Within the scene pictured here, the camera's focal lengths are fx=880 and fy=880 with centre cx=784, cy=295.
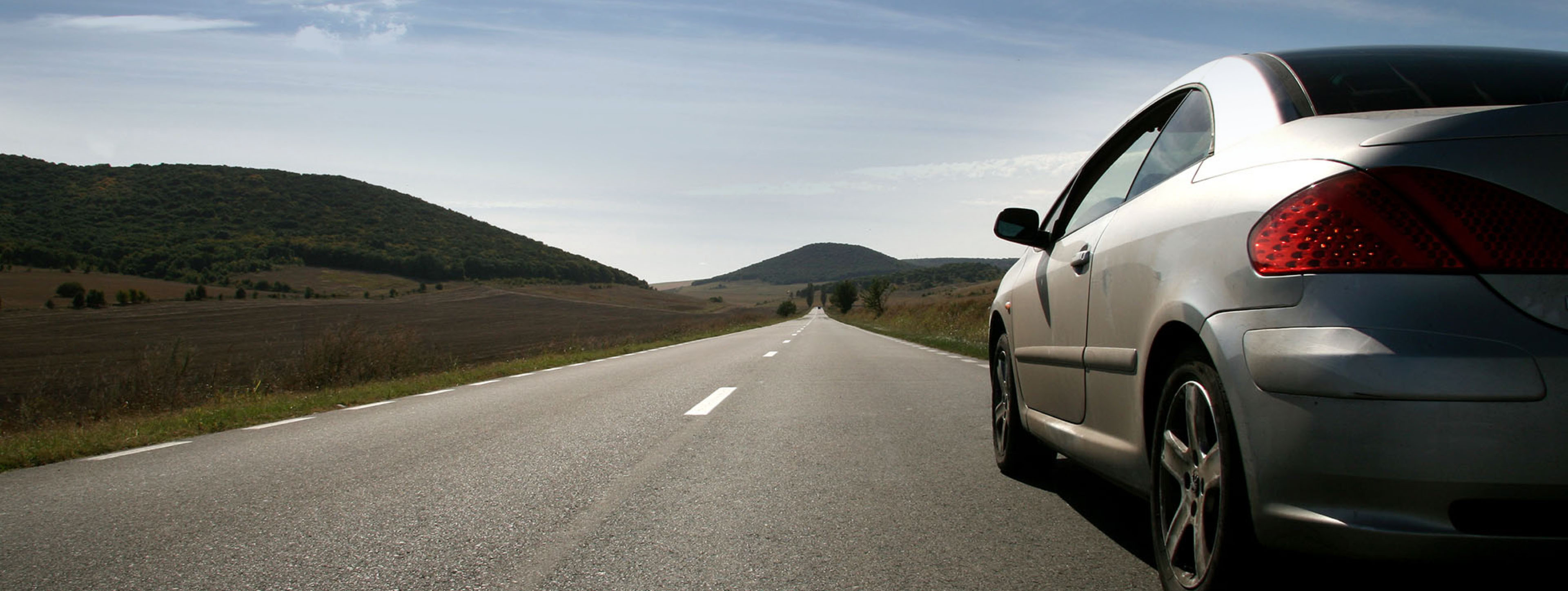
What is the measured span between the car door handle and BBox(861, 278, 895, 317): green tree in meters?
76.0

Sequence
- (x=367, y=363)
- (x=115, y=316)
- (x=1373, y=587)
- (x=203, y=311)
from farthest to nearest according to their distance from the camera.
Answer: (x=203, y=311) < (x=115, y=316) < (x=367, y=363) < (x=1373, y=587)

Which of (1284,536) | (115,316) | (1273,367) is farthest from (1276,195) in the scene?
(115,316)

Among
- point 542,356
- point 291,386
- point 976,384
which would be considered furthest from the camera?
point 542,356

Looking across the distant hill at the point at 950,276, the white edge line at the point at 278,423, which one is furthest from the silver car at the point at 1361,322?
the distant hill at the point at 950,276

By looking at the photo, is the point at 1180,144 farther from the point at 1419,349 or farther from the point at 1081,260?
the point at 1419,349

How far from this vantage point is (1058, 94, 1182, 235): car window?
3514 millimetres

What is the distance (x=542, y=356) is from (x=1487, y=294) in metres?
19.8

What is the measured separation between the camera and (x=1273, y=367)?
6.31 ft

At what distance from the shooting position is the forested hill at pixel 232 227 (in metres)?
68.8

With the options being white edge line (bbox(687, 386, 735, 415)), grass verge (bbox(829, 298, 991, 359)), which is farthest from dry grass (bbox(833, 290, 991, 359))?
white edge line (bbox(687, 386, 735, 415))

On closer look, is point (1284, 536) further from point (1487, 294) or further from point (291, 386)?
point (291, 386)

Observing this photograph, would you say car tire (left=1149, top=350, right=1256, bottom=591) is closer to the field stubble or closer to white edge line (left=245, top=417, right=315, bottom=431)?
white edge line (left=245, top=417, right=315, bottom=431)

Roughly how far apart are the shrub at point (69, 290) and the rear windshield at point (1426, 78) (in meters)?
61.2

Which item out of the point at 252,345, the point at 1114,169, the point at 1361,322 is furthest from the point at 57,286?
the point at 1361,322
